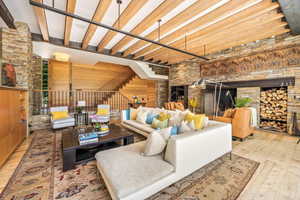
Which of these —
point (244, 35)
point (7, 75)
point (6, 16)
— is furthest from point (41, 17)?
point (244, 35)

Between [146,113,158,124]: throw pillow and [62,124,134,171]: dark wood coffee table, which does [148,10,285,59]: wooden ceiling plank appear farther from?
[62,124,134,171]: dark wood coffee table

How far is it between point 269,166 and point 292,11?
3.30m

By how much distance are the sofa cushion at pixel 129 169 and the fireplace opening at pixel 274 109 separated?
510 centimetres

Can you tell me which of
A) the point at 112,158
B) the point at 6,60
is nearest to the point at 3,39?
the point at 6,60

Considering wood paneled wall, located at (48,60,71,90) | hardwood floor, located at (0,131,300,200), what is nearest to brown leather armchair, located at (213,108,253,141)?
hardwood floor, located at (0,131,300,200)

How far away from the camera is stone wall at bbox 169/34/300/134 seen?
3820mm

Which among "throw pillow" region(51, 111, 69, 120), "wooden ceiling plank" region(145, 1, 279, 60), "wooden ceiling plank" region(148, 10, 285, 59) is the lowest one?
"throw pillow" region(51, 111, 69, 120)

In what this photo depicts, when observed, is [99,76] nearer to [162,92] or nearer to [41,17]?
[162,92]

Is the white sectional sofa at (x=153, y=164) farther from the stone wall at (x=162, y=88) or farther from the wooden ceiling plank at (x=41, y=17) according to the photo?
the stone wall at (x=162, y=88)

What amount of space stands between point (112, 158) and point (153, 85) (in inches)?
283

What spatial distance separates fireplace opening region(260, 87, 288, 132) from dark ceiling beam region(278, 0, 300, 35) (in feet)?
6.82

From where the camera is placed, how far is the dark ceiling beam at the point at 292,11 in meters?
2.39

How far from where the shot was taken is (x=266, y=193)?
1.57 meters

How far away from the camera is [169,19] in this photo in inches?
123
